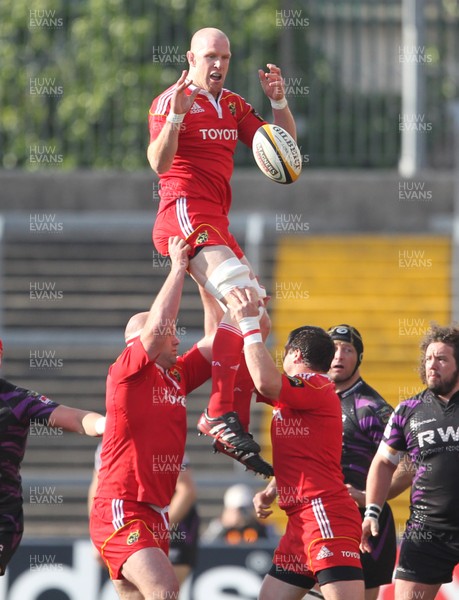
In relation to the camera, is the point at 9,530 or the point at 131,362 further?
the point at 9,530

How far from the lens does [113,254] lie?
1644 centimetres

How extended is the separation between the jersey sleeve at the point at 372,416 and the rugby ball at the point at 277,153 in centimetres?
183

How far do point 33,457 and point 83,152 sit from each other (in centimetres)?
466

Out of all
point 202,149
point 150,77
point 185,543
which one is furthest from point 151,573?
point 150,77

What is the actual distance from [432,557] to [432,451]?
673 millimetres

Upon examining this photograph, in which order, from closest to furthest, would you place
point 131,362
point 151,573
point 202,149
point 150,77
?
point 151,573
point 131,362
point 202,149
point 150,77

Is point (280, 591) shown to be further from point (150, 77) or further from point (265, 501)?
point (150, 77)

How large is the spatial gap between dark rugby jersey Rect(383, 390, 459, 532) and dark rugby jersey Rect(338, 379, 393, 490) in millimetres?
555

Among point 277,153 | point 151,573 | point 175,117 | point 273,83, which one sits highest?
point 273,83

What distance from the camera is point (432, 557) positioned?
26.8 feet

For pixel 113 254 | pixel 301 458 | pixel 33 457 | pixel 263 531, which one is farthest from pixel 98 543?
pixel 113 254

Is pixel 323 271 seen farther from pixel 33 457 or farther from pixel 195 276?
pixel 195 276

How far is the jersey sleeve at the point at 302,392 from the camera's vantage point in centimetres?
752

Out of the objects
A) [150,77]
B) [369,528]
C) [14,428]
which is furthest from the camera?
[150,77]
